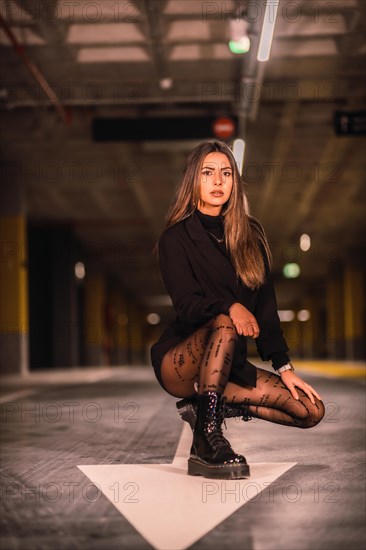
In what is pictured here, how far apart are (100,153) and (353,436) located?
1266cm

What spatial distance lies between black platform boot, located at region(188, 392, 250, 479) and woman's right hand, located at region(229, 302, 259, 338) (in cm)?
29

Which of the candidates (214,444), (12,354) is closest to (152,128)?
(12,354)

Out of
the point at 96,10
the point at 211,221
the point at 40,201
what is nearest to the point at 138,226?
the point at 40,201

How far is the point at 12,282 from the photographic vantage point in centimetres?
1869

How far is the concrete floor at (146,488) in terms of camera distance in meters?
2.59

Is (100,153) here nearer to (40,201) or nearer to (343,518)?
(40,201)

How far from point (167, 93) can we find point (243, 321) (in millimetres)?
10527

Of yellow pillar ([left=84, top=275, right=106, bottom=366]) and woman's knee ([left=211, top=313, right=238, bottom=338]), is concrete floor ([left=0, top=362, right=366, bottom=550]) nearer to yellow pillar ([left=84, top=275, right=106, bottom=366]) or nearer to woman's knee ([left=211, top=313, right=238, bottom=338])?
woman's knee ([left=211, top=313, right=238, bottom=338])

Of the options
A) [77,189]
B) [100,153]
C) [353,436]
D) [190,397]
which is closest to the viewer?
[190,397]

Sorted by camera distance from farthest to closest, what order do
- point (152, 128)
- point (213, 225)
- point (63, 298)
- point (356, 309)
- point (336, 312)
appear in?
point (336, 312) < point (356, 309) < point (63, 298) < point (152, 128) < point (213, 225)

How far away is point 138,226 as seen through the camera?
87.2ft

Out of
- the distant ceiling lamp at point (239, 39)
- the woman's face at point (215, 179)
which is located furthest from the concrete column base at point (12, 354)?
the woman's face at point (215, 179)

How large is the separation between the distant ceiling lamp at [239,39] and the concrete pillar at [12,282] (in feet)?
31.8

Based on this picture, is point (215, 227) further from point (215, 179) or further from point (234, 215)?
point (215, 179)
